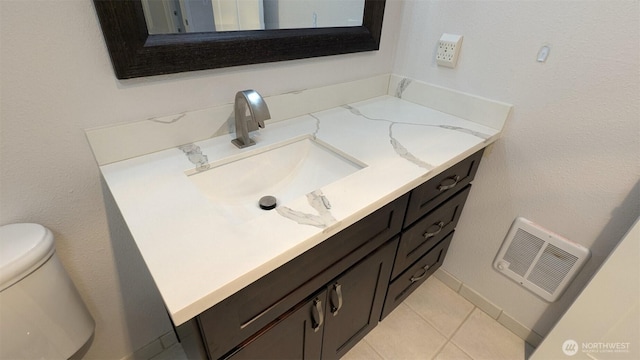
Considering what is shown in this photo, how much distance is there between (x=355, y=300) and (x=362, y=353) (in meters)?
0.48

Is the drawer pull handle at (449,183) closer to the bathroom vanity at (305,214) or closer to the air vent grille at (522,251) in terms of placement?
the bathroom vanity at (305,214)

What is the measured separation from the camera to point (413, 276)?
1287 millimetres

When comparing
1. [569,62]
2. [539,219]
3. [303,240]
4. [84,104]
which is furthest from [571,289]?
[84,104]

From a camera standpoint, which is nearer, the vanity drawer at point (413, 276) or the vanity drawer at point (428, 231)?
the vanity drawer at point (428, 231)

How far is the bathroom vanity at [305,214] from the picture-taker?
0.56 metres

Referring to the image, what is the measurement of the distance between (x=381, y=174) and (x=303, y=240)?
1.08ft

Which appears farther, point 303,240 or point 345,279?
point 345,279

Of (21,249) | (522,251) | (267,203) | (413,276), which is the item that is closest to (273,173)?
(267,203)

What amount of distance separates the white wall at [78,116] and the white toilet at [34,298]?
87mm

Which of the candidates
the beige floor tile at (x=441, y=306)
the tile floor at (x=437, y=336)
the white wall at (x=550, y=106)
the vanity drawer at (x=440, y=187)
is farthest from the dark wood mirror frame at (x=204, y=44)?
the beige floor tile at (x=441, y=306)

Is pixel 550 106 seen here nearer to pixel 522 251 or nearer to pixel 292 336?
pixel 522 251

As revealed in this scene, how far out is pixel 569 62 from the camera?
3.00 ft

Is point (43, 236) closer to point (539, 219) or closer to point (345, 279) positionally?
point (345, 279)

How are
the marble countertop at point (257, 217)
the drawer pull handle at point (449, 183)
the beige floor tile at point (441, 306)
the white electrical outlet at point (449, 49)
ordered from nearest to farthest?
the marble countertop at point (257, 217), the drawer pull handle at point (449, 183), the white electrical outlet at point (449, 49), the beige floor tile at point (441, 306)
